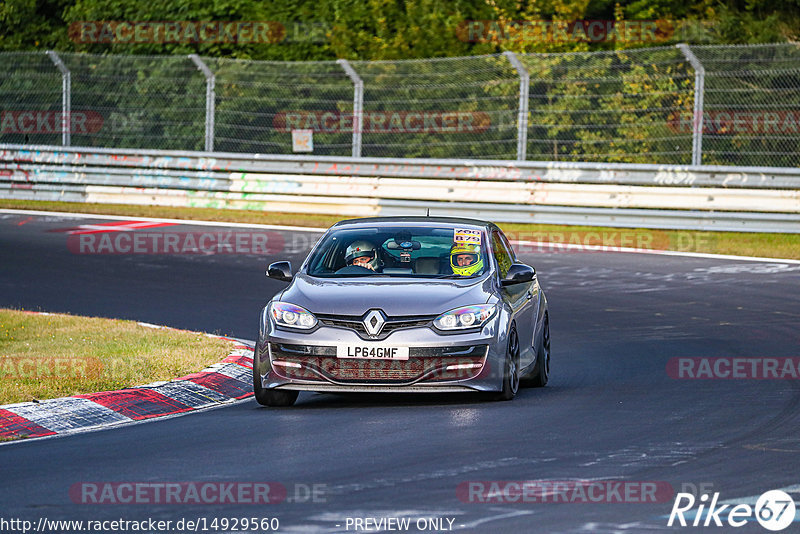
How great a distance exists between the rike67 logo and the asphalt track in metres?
0.07

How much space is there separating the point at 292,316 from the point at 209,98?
1657 centimetres

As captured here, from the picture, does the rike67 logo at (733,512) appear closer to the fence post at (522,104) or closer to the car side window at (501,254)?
the car side window at (501,254)

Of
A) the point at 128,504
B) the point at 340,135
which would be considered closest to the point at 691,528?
the point at 128,504

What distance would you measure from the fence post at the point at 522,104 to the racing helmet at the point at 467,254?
12.3 m

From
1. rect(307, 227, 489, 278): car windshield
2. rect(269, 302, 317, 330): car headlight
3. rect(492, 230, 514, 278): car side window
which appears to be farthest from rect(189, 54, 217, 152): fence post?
rect(269, 302, 317, 330): car headlight

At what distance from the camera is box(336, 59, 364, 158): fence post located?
24.6m

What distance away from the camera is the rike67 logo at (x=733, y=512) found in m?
6.30

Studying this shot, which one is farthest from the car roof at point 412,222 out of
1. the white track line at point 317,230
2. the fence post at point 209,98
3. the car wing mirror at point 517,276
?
the fence post at point 209,98

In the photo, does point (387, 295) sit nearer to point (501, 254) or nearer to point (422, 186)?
point (501, 254)

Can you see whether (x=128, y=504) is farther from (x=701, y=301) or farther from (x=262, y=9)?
(x=262, y=9)

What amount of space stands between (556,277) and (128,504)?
11.6 meters

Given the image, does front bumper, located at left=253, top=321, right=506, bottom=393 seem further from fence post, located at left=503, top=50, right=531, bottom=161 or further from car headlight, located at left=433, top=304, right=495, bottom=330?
fence post, located at left=503, top=50, right=531, bottom=161

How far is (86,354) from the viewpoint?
11.8 meters

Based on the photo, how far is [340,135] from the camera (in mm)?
26047
